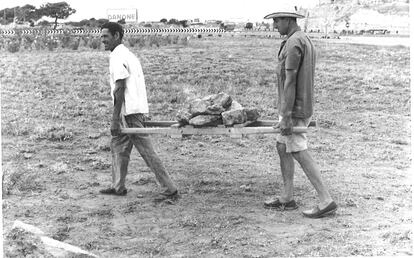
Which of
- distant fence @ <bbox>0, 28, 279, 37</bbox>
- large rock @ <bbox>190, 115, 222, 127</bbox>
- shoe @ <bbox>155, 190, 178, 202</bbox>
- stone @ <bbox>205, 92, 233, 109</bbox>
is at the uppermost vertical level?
distant fence @ <bbox>0, 28, 279, 37</bbox>

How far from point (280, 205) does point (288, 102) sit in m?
1.19

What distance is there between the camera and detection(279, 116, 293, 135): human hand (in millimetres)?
4875

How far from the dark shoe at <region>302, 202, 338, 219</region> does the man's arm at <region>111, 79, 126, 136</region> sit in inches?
→ 83.0

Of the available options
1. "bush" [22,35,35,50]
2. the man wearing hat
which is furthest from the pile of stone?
"bush" [22,35,35,50]

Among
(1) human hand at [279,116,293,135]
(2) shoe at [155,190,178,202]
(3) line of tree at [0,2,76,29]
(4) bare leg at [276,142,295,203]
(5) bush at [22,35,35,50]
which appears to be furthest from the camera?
(3) line of tree at [0,2,76,29]

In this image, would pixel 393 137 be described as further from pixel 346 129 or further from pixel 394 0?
pixel 394 0

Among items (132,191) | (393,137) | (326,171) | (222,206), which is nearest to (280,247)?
(222,206)

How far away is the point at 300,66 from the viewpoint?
4.99 m

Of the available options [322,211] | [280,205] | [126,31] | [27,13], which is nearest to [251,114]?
[280,205]

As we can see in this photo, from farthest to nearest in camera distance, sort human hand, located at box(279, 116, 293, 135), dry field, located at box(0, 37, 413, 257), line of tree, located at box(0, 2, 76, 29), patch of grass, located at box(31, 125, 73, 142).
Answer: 1. line of tree, located at box(0, 2, 76, 29)
2. patch of grass, located at box(31, 125, 73, 142)
3. human hand, located at box(279, 116, 293, 135)
4. dry field, located at box(0, 37, 413, 257)

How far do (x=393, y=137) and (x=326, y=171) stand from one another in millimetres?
2572

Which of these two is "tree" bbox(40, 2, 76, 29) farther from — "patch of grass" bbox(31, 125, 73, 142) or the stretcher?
the stretcher

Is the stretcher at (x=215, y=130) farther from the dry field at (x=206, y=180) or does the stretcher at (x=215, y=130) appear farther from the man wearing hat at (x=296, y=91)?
the dry field at (x=206, y=180)

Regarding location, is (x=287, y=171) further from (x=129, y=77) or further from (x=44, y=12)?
(x=44, y=12)
